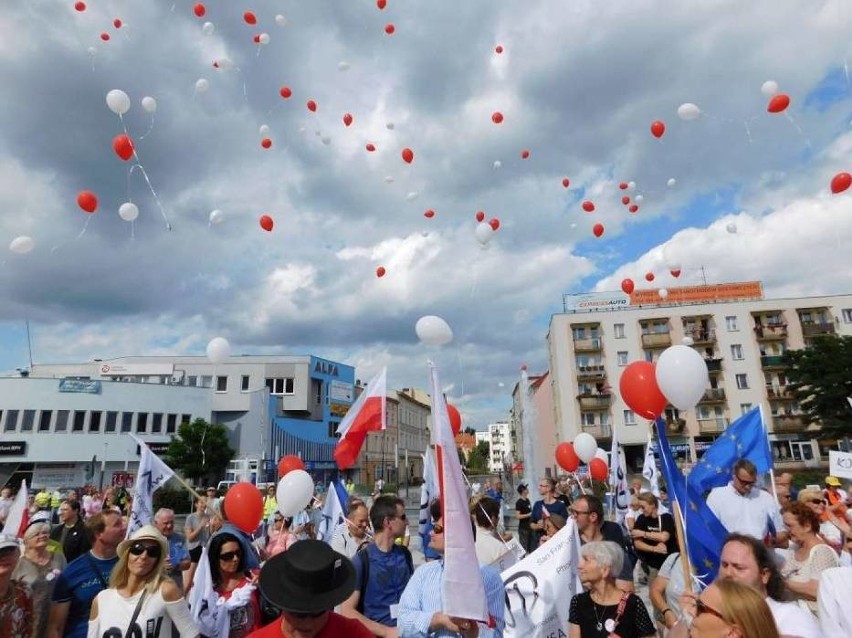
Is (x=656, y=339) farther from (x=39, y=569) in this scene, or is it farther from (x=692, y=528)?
(x=39, y=569)

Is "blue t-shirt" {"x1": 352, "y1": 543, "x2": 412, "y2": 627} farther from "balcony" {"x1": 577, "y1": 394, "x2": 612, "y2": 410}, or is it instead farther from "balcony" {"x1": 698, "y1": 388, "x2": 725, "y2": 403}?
"balcony" {"x1": 698, "y1": 388, "x2": 725, "y2": 403}

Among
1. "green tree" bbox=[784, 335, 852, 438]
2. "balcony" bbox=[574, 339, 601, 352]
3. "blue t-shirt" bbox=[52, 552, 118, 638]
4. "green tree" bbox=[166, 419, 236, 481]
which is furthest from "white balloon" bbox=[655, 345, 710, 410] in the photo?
"balcony" bbox=[574, 339, 601, 352]

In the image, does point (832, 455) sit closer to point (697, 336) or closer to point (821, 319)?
point (697, 336)

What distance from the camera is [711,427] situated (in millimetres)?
48719

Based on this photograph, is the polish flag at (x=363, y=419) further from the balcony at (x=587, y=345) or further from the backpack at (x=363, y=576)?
the balcony at (x=587, y=345)

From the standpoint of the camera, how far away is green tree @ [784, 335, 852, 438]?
39.2 metres

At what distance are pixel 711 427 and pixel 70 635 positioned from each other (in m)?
52.9

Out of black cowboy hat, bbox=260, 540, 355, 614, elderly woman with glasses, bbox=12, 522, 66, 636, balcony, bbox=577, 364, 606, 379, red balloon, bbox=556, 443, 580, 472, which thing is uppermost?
balcony, bbox=577, 364, 606, 379

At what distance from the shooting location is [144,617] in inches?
133

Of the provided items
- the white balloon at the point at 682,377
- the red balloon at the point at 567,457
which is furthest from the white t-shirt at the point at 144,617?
the red balloon at the point at 567,457

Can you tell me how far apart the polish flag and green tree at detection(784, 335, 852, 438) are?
42082 mm

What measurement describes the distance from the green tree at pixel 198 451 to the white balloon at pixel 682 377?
1779 inches

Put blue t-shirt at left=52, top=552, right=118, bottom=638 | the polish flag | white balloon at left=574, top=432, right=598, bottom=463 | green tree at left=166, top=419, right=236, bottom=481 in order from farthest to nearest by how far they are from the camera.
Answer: green tree at left=166, top=419, right=236, bottom=481 < white balloon at left=574, top=432, right=598, bottom=463 < the polish flag < blue t-shirt at left=52, top=552, right=118, bottom=638

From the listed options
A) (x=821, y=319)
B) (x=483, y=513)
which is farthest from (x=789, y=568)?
(x=821, y=319)
